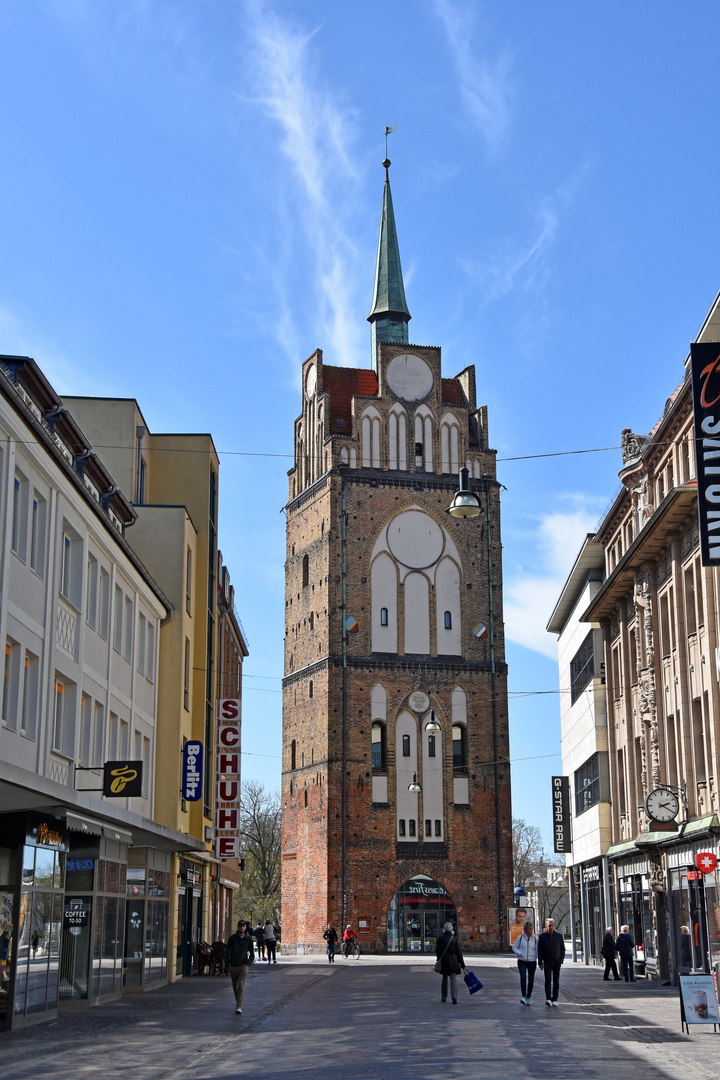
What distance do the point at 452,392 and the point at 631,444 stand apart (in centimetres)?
3322

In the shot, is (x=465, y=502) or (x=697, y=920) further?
(x=697, y=920)

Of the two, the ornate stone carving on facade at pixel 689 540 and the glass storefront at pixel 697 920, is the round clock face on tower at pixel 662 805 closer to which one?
the glass storefront at pixel 697 920

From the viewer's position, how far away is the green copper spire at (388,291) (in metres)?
69.9

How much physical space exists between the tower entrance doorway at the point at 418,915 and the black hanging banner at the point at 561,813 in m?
10.9

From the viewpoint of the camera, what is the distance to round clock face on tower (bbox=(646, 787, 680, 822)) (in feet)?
97.5

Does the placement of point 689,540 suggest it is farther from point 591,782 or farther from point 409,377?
point 409,377

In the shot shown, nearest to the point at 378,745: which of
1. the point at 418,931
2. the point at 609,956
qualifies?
the point at 418,931

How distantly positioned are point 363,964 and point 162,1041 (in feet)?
100

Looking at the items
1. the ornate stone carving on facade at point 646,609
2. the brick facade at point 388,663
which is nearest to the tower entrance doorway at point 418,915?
the brick facade at point 388,663

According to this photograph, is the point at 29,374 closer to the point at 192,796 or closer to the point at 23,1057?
the point at 23,1057

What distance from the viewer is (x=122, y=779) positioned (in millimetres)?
22984

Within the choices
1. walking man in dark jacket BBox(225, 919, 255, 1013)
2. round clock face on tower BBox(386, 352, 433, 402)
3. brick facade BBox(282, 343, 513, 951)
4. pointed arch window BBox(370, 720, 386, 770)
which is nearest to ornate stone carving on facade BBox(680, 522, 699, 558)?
walking man in dark jacket BBox(225, 919, 255, 1013)

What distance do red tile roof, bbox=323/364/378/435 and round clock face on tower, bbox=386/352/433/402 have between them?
1.20 m

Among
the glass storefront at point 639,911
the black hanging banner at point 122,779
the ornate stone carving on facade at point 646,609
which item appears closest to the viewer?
the black hanging banner at point 122,779
